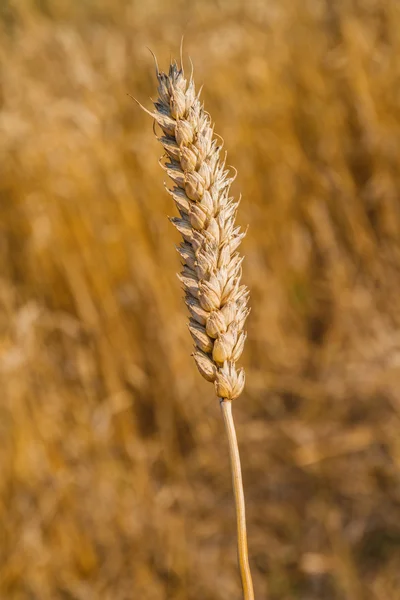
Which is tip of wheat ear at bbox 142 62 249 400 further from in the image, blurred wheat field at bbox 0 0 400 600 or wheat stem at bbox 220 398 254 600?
blurred wheat field at bbox 0 0 400 600

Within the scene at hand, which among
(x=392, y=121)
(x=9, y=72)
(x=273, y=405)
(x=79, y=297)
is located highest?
(x=9, y=72)

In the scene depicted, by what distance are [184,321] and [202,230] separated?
1.65 m


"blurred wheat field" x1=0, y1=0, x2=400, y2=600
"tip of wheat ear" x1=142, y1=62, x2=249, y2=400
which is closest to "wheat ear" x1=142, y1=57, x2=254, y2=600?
"tip of wheat ear" x1=142, y1=62, x2=249, y2=400

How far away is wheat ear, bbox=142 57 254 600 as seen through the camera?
568mm

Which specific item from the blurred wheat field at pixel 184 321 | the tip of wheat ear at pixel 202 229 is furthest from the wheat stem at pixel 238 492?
the blurred wheat field at pixel 184 321

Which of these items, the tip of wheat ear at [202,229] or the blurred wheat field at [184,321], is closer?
the tip of wheat ear at [202,229]

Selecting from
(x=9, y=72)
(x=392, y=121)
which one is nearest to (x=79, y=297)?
(x=9, y=72)

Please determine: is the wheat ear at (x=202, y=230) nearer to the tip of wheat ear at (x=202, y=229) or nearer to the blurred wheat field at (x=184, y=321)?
the tip of wheat ear at (x=202, y=229)

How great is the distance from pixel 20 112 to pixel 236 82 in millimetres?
846

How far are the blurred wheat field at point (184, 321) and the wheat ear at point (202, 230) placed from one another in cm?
142

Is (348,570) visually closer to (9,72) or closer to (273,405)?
(273,405)

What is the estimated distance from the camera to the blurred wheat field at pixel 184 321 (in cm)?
191

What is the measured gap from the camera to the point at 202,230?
58 centimetres

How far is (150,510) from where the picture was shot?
196 centimetres
